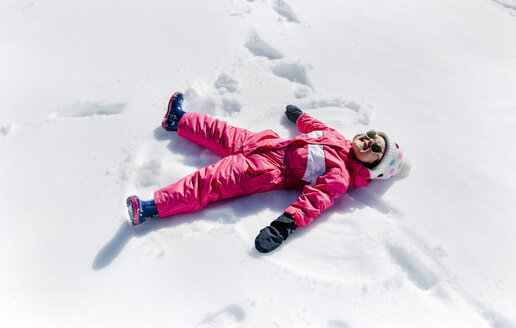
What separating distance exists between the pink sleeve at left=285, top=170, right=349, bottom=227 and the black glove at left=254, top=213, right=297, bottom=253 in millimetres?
49

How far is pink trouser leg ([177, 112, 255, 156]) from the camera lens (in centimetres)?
272

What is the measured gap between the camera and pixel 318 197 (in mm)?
2398

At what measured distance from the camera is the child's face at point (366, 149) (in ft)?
8.38

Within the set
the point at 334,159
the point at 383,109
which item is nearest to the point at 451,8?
the point at 383,109

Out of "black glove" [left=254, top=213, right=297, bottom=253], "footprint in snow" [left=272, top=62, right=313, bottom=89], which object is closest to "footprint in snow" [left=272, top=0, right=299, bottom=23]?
"footprint in snow" [left=272, top=62, right=313, bottom=89]

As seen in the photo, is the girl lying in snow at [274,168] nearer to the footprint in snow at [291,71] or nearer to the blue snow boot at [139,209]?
the blue snow boot at [139,209]

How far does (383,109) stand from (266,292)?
5.90 ft

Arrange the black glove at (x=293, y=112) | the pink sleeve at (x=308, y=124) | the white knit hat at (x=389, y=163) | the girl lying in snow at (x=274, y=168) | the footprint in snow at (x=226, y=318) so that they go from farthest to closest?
the black glove at (x=293, y=112) < the pink sleeve at (x=308, y=124) < the white knit hat at (x=389, y=163) < the girl lying in snow at (x=274, y=168) < the footprint in snow at (x=226, y=318)

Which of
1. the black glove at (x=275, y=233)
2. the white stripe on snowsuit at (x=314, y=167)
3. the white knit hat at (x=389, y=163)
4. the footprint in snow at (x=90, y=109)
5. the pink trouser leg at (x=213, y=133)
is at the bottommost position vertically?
the footprint in snow at (x=90, y=109)

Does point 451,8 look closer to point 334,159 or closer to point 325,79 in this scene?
point 325,79

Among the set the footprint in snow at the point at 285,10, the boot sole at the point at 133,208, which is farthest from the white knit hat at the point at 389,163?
the footprint in snow at the point at 285,10

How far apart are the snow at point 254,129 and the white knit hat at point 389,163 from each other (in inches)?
4.8

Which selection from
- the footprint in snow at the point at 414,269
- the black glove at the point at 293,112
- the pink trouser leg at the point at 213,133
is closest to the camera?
the footprint in snow at the point at 414,269

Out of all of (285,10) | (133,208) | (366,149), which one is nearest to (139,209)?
(133,208)
